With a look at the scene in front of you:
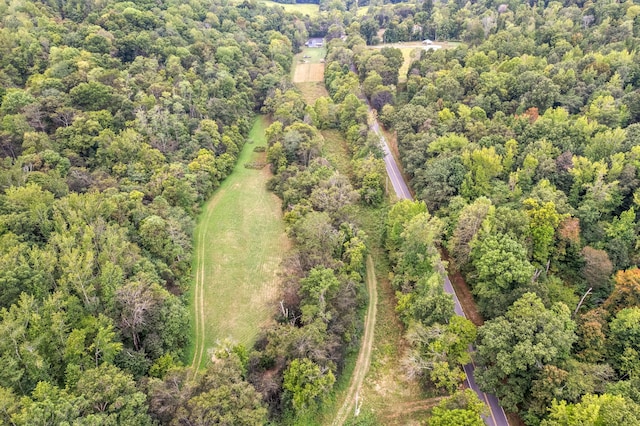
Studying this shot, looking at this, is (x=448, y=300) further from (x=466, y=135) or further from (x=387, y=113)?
(x=387, y=113)

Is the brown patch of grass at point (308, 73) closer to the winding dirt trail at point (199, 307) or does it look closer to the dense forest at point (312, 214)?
the dense forest at point (312, 214)

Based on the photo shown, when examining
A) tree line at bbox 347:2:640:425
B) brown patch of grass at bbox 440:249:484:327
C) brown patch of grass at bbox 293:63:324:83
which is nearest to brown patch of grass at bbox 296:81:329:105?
brown patch of grass at bbox 293:63:324:83

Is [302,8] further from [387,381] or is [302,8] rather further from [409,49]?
[387,381]

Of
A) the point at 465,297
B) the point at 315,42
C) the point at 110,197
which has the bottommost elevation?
the point at 465,297

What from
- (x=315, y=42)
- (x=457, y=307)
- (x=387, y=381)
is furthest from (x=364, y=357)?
(x=315, y=42)

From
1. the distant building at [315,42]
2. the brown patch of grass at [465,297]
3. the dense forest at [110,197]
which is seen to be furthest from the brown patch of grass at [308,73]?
the brown patch of grass at [465,297]

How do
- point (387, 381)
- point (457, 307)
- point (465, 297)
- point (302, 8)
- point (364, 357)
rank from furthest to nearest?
point (302, 8)
point (465, 297)
point (457, 307)
point (364, 357)
point (387, 381)

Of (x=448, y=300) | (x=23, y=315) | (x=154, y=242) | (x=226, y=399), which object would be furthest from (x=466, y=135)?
(x=23, y=315)
